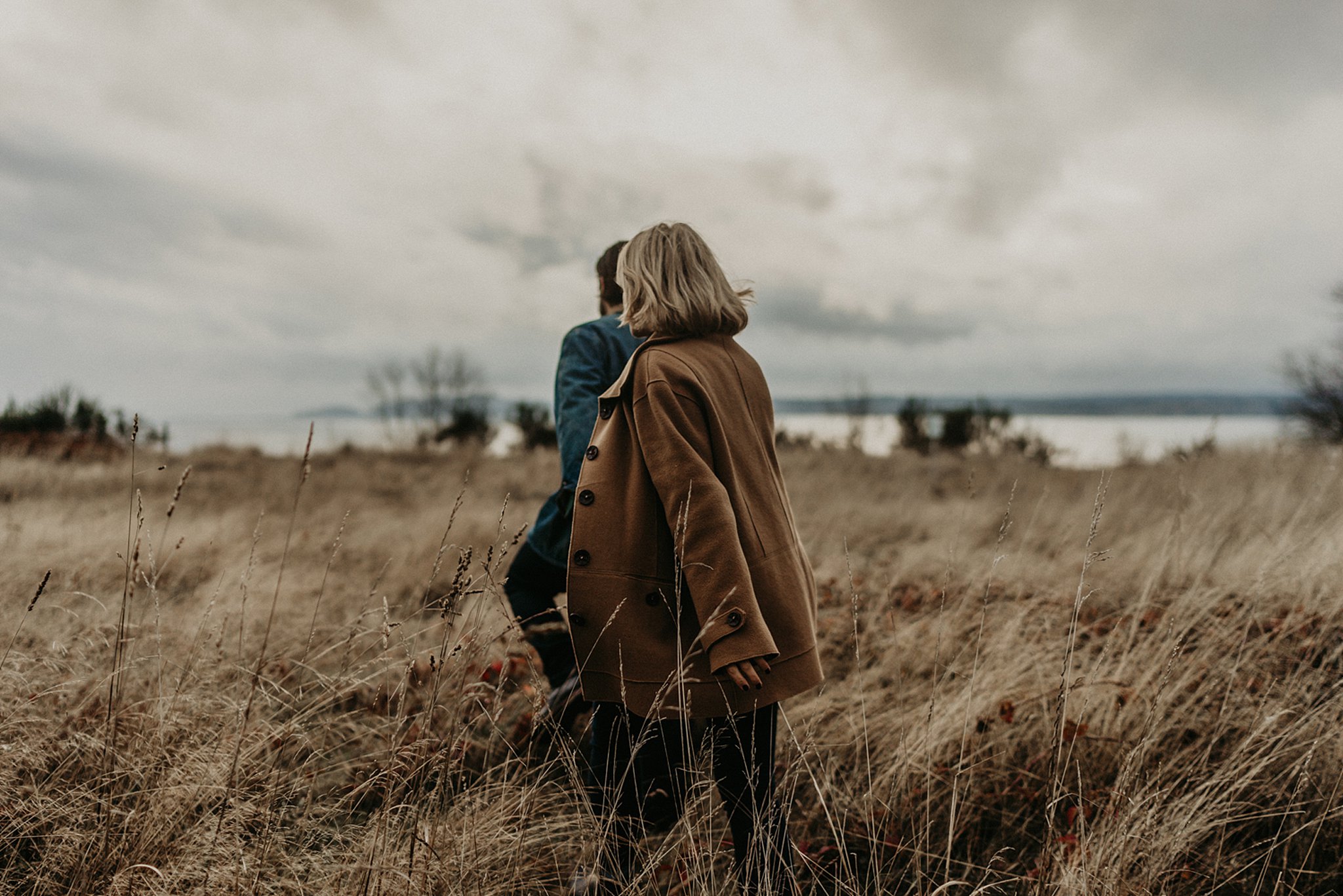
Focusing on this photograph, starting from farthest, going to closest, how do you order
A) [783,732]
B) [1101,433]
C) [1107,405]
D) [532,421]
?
[1107,405], [532,421], [1101,433], [783,732]

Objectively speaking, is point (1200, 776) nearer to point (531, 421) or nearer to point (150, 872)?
point (150, 872)

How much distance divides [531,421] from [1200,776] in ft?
74.3

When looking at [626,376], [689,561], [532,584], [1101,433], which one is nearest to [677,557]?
[689,561]

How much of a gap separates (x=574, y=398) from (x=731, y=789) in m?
1.29

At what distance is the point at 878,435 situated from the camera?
822 inches

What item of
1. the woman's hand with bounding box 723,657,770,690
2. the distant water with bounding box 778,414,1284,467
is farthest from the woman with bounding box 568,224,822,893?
the distant water with bounding box 778,414,1284,467

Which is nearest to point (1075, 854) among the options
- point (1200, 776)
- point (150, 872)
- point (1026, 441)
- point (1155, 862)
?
point (1155, 862)

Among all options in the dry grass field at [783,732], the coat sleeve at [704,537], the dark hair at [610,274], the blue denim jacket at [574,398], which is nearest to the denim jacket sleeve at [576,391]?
the blue denim jacket at [574,398]

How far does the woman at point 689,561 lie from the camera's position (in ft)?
5.19

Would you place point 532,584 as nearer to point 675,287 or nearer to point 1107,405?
point 675,287

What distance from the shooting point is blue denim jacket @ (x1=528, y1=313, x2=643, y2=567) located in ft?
7.18

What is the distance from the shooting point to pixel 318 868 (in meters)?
1.71

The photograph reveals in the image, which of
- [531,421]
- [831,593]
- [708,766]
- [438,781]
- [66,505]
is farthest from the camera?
[531,421]

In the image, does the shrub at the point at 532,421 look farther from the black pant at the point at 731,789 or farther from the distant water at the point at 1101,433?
the black pant at the point at 731,789
